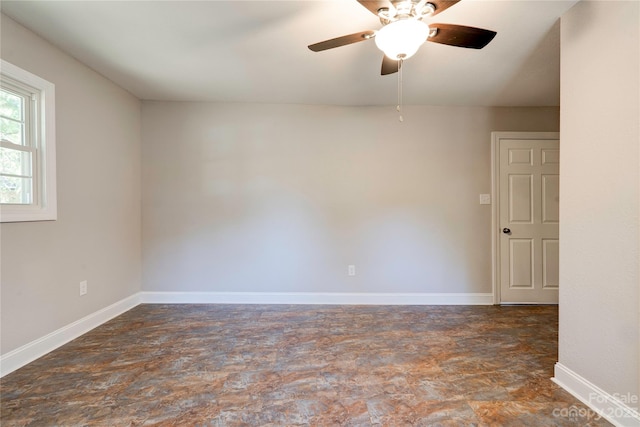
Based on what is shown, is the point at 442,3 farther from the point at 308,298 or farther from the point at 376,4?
the point at 308,298

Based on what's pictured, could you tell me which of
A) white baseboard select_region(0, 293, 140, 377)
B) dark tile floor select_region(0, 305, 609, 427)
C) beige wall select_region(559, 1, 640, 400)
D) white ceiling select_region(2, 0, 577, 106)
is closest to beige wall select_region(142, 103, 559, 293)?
white ceiling select_region(2, 0, 577, 106)

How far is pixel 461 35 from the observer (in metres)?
1.54

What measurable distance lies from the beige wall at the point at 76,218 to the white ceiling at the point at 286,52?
0.62 feet

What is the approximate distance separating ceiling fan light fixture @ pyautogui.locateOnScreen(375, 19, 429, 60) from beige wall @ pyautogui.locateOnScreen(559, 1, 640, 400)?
3.44 feet

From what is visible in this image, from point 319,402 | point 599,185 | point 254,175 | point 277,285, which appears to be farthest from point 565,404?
point 254,175

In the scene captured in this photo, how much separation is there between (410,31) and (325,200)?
2.24 m

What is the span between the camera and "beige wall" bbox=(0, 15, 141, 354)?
78.5 inches

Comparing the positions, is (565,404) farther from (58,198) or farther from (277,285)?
(58,198)

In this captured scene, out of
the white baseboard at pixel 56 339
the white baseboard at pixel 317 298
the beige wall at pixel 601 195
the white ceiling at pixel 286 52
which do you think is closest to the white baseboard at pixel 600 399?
the beige wall at pixel 601 195

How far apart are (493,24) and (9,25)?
3240 mm

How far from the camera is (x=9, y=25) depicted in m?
1.91

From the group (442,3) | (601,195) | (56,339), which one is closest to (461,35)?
(442,3)

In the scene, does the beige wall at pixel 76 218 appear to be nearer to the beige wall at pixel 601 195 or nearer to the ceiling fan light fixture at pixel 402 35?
the ceiling fan light fixture at pixel 402 35

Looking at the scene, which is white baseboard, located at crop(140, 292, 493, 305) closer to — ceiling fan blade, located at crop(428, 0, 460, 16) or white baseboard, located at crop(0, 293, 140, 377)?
white baseboard, located at crop(0, 293, 140, 377)
